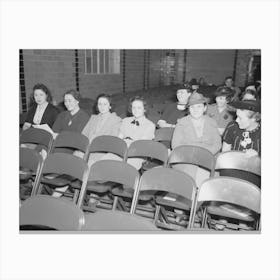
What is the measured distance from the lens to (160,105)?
202 inches

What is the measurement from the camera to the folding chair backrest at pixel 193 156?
9.85 feet

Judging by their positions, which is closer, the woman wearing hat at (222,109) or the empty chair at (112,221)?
the empty chair at (112,221)

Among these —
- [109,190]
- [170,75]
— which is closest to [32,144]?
[109,190]

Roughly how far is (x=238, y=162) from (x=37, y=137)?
2305 millimetres

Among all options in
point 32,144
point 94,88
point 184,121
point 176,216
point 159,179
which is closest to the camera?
point 159,179

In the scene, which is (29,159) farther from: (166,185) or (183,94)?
(183,94)

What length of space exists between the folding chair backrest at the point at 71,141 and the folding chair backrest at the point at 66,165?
0.72 metres

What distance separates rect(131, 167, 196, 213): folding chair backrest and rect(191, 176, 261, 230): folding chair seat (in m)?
0.11

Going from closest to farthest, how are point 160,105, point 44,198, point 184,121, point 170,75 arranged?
point 44,198 → point 184,121 → point 160,105 → point 170,75

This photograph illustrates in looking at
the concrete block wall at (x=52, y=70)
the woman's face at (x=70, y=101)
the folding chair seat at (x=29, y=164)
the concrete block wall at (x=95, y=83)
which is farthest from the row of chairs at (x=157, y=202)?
the concrete block wall at (x=95, y=83)

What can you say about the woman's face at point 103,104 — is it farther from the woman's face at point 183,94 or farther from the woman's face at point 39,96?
the woman's face at point 183,94
